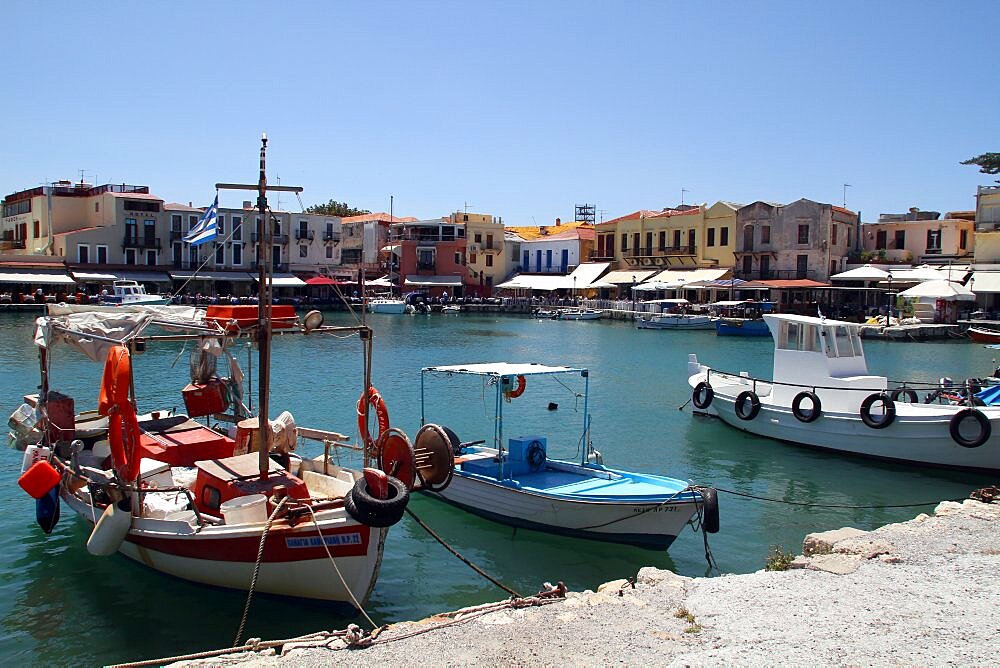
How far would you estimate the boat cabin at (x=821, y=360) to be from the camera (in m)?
21.2

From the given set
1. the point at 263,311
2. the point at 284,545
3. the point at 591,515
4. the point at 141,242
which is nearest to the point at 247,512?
the point at 284,545

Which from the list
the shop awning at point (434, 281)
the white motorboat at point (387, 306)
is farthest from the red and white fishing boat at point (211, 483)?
the shop awning at point (434, 281)

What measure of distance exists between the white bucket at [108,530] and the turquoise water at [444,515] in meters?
0.82

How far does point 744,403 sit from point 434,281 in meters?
62.8

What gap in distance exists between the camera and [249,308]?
525 inches

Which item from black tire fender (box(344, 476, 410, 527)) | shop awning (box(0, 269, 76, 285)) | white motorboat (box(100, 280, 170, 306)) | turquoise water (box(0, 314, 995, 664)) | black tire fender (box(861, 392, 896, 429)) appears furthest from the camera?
shop awning (box(0, 269, 76, 285))

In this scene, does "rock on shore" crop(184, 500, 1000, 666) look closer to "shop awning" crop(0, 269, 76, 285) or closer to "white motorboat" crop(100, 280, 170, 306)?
"white motorboat" crop(100, 280, 170, 306)

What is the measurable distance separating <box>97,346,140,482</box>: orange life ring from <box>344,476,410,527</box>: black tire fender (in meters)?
3.23

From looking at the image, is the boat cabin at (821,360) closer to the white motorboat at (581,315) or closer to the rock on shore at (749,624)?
the rock on shore at (749,624)

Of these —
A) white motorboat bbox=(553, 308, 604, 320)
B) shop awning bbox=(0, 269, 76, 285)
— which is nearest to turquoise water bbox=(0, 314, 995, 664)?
shop awning bbox=(0, 269, 76, 285)

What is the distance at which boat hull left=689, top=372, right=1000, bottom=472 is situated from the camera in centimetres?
1830

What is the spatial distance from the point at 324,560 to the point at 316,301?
7010 centimetres

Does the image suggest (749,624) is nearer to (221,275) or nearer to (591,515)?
(591,515)

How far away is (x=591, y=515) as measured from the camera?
13.0 metres
